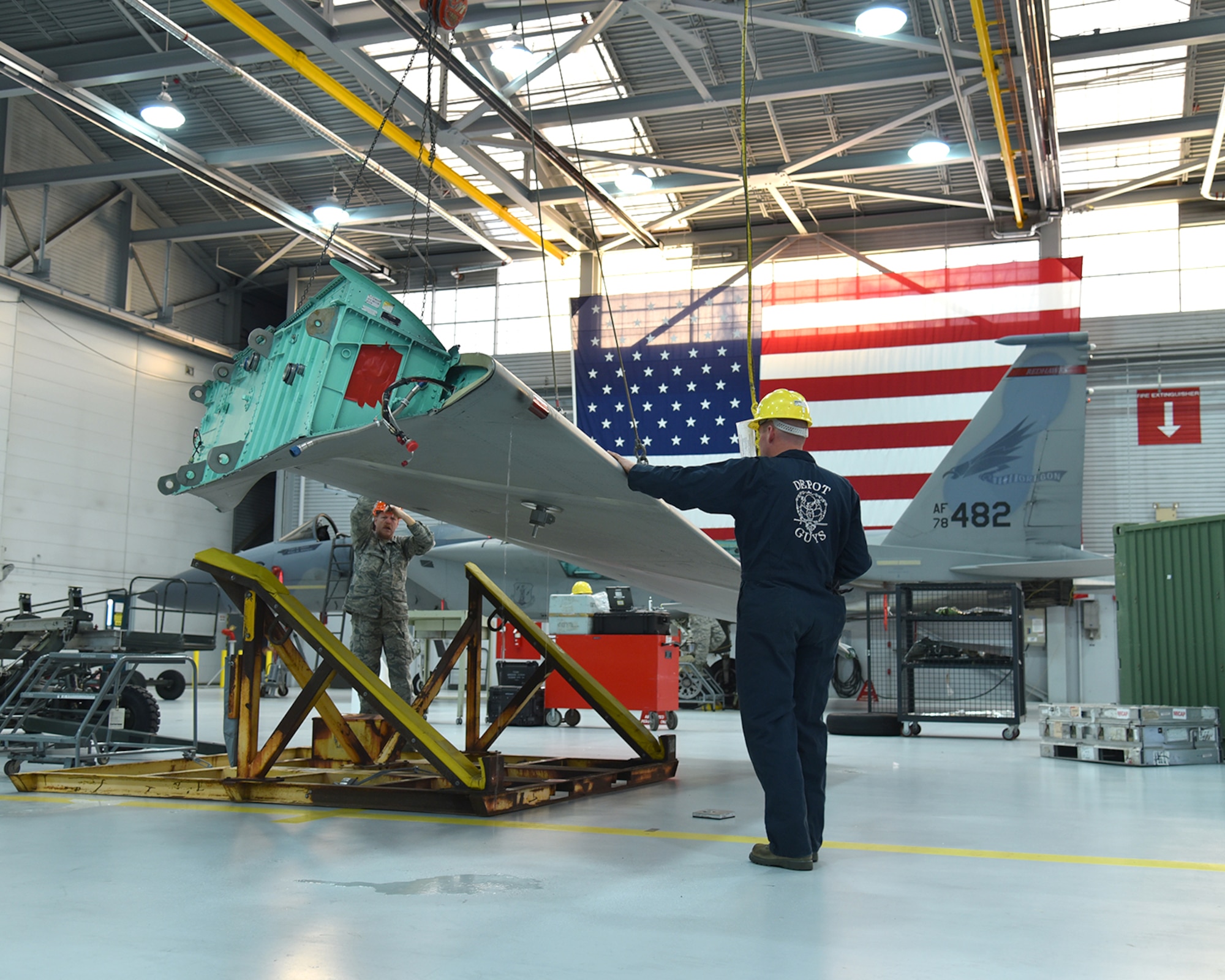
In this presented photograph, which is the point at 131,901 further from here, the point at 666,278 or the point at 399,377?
the point at 666,278

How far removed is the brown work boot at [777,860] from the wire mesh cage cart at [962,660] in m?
7.26

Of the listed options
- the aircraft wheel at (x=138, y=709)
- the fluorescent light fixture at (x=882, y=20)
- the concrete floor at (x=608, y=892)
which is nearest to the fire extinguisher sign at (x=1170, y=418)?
the fluorescent light fixture at (x=882, y=20)

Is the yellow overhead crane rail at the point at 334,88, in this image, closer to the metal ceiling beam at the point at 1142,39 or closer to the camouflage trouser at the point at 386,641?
the camouflage trouser at the point at 386,641

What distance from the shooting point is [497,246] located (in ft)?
75.0

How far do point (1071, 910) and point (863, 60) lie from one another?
16.0 meters

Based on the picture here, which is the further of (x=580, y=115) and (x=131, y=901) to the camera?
(x=580, y=115)

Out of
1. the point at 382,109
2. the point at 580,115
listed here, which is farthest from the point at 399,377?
the point at 382,109

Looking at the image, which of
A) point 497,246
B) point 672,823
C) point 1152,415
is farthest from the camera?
point 497,246

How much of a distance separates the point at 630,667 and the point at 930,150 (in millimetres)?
10791

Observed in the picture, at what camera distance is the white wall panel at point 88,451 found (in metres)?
20.2

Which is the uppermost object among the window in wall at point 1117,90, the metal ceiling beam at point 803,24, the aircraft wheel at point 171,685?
the window in wall at point 1117,90

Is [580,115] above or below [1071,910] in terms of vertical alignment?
above

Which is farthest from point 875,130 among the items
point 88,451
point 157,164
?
point 88,451

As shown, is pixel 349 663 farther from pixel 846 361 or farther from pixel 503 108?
pixel 846 361
